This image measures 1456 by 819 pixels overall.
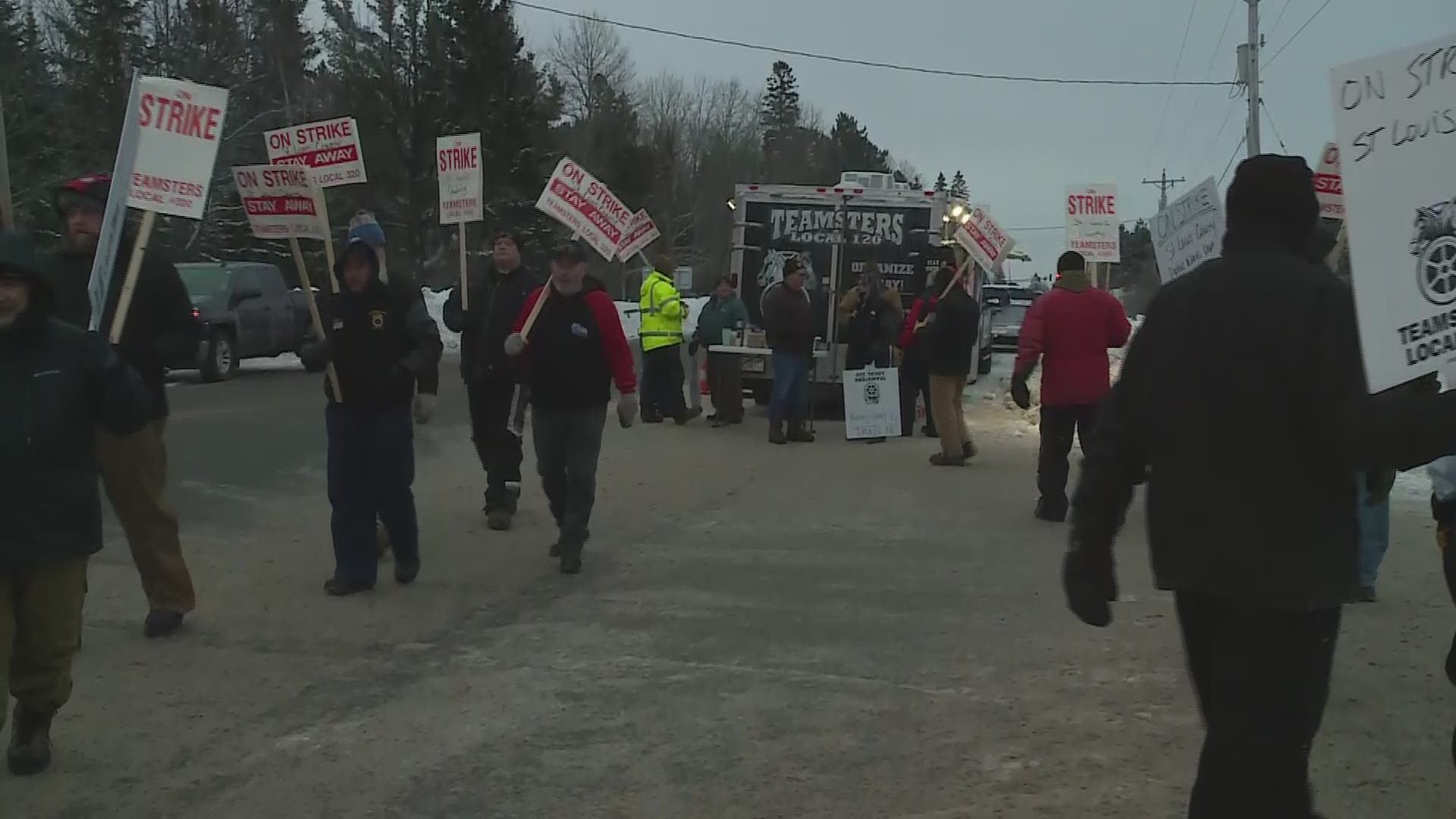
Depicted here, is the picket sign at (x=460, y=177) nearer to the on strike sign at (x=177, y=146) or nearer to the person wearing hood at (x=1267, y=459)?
the on strike sign at (x=177, y=146)

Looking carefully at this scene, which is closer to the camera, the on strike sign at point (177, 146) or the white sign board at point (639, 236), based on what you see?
the on strike sign at point (177, 146)

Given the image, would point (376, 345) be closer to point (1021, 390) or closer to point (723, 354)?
point (1021, 390)

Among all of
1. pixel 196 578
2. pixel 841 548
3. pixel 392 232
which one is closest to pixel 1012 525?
pixel 841 548

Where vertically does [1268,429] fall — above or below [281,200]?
below

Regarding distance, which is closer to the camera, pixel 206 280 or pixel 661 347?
pixel 661 347

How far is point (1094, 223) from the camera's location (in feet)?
48.9

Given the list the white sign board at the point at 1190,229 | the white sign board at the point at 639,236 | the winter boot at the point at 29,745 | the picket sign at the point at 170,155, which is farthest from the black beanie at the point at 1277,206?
the white sign board at the point at 639,236

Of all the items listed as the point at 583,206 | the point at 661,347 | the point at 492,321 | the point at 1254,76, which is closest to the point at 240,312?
the point at 661,347

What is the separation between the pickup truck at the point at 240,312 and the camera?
22125mm

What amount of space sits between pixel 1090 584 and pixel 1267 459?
619 mm

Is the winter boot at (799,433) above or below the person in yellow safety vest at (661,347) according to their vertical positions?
below

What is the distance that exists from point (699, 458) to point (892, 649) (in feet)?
23.5

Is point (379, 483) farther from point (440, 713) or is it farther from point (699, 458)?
point (699, 458)

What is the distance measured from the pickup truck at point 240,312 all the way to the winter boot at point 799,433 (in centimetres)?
979
